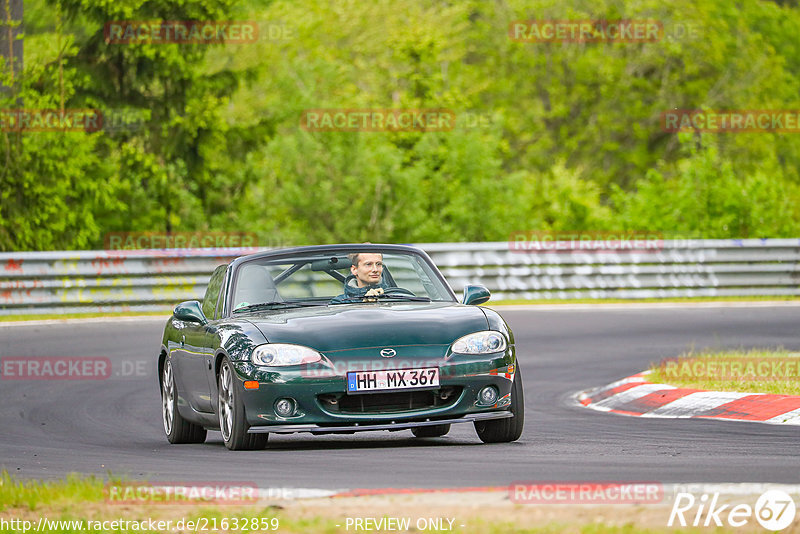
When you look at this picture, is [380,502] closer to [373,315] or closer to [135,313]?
[373,315]

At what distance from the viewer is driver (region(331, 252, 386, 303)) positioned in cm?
1023

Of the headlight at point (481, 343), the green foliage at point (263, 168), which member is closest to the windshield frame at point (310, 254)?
the headlight at point (481, 343)

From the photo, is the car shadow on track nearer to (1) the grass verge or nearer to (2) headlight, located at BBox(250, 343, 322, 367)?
(2) headlight, located at BBox(250, 343, 322, 367)

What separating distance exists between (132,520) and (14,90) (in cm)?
2279

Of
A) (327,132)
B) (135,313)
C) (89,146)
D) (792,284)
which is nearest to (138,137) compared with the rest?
(327,132)

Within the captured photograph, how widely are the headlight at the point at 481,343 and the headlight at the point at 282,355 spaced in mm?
856

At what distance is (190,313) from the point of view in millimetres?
10039

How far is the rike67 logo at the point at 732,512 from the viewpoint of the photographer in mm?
5480

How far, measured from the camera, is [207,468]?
8062 mm

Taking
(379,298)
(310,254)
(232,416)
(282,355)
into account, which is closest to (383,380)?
(282,355)

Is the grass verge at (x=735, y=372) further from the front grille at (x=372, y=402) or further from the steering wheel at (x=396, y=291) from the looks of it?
the front grille at (x=372, y=402)

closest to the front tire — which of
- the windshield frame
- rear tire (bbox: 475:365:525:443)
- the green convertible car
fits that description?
the green convertible car

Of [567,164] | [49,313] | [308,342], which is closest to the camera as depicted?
[308,342]

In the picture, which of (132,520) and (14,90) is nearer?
(132,520)
